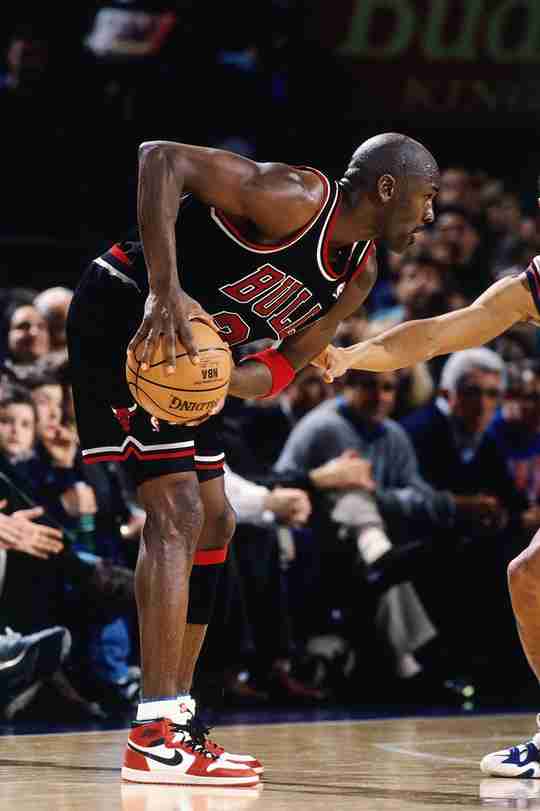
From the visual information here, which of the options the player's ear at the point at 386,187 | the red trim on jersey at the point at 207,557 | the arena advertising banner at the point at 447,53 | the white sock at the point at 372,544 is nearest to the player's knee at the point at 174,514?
the red trim on jersey at the point at 207,557

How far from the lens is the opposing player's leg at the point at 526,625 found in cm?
462

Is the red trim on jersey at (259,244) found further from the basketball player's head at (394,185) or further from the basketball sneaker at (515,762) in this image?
the basketball sneaker at (515,762)

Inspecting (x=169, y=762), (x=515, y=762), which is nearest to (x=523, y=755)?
(x=515, y=762)

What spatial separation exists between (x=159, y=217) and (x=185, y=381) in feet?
1.56

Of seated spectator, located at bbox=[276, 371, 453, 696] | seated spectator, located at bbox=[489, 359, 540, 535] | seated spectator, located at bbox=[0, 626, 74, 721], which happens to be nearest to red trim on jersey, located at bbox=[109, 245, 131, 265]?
seated spectator, located at bbox=[0, 626, 74, 721]

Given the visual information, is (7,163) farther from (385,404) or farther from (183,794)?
(183,794)

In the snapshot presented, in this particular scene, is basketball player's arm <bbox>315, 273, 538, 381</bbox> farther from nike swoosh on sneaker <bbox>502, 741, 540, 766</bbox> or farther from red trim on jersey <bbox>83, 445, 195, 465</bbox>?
nike swoosh on sneaker <bbox>502, 741, 540, 766</bbox>

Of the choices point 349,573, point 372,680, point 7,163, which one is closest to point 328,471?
point 349,573

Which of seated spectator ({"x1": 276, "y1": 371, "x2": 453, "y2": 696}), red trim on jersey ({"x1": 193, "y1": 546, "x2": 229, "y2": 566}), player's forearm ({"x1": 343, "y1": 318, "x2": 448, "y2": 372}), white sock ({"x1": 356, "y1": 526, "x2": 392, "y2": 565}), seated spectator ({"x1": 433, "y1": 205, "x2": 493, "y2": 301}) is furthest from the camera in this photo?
seated spectator ({"x1": 433, "y1": 205, "x2": 493, "y2": 301})

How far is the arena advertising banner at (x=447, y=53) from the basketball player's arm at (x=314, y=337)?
8.50 meters

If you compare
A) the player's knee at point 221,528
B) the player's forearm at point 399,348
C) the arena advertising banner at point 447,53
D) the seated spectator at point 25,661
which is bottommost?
the seated spectator at point 25,661

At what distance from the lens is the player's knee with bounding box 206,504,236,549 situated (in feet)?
16.1

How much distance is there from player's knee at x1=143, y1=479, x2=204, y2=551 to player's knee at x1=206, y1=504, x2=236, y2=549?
1.13ft

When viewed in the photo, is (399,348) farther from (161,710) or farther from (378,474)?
(378,474)
